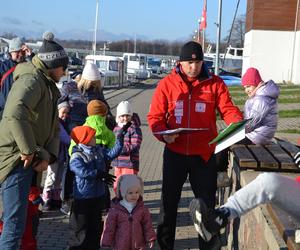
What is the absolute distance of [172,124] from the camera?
481 centimetres

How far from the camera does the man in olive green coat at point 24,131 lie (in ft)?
12.8

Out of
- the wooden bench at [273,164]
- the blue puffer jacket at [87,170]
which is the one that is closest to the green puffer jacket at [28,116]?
the blue puffer jacket at [87,170]

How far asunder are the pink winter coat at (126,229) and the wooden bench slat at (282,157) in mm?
1403

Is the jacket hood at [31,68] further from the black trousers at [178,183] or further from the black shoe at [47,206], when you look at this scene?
the black shoe at [47,206]

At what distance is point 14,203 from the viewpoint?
4.09 m

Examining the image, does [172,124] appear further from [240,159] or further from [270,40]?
[270,40]

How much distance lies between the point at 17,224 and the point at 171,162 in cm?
150

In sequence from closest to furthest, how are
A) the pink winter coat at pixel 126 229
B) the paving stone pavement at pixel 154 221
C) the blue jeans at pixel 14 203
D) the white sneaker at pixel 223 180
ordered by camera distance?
the blue jeans at pixel 14 203, the pink winter coat at pixel 126 229, the paving stone pavement at pixel 154 221, the white sneaker at pixel 223 180

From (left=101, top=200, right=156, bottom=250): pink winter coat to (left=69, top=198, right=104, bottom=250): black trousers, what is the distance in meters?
0.36

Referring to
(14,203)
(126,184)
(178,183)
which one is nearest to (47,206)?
(126,184)

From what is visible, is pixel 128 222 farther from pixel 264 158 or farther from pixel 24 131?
pixel 264 158

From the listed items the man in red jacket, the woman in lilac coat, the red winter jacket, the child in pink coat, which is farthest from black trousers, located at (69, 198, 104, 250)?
the woman in lilac coat

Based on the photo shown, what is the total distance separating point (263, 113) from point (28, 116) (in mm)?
3116

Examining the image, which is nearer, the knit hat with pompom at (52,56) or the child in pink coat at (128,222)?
the knit hat with pompom at (52,56)
